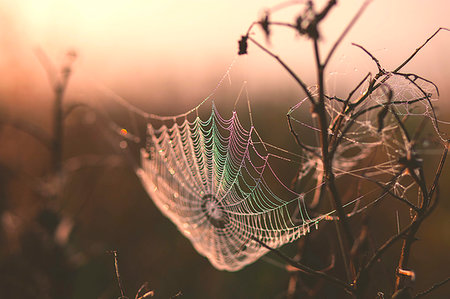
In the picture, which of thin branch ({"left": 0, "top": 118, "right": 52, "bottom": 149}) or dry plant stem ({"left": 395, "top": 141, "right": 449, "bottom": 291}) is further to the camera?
thin branch ({"left": 0, "top": 118, "right": 52, "bottom": 149})

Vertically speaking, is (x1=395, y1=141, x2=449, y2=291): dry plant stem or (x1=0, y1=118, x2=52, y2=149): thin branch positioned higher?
(x1=0, y1=118, x2=52, y2=149): thin branch

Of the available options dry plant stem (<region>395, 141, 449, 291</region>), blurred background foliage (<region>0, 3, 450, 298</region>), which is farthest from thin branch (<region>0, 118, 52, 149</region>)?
dry plant stem (<region>395, 141, 449, 291</region>)

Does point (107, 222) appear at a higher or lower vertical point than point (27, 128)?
lower

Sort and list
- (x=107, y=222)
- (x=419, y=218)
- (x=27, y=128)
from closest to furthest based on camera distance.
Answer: (x=419, y=218)
(x=27, y=128)
(x=107, y=222)

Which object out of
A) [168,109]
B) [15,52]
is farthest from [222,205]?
[168,109]

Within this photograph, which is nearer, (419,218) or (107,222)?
(419,218)

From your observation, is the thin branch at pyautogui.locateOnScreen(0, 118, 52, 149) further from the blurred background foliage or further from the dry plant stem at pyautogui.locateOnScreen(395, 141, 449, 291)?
the dry plant stem at pyautogui.locateOnScreen(395, 141, 449, 291)

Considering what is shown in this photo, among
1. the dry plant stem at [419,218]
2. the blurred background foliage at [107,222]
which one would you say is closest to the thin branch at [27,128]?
the blurred background foliage at [107,222]

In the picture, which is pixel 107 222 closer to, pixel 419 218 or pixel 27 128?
pixel 27 128

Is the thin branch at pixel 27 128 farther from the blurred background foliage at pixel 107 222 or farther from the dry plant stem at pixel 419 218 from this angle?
the dry plant stem at pixel 419 218

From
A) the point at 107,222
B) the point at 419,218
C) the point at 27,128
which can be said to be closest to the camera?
the point at 419,218

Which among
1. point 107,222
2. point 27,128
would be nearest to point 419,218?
point 27,128

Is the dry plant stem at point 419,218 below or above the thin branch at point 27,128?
below
